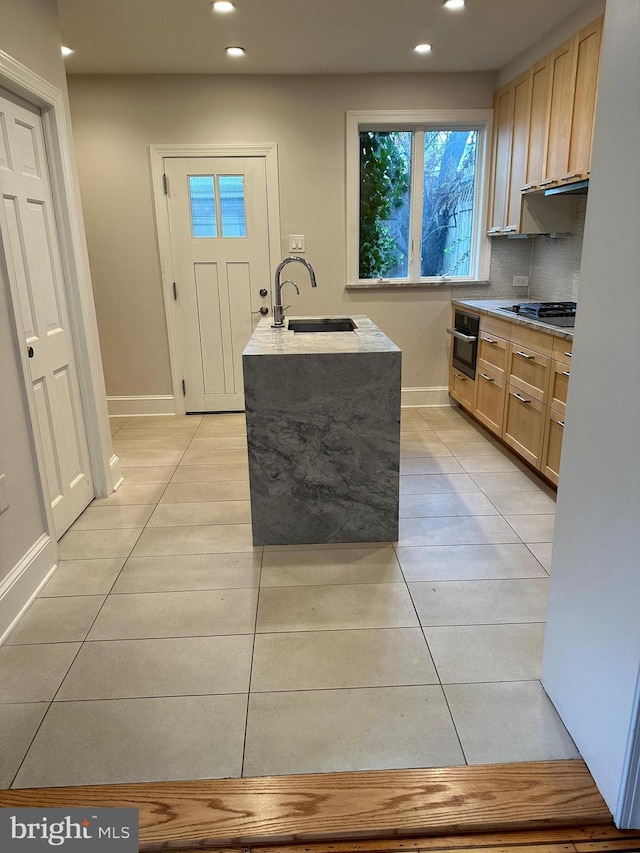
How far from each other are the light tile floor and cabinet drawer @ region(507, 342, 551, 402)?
22.6 inches

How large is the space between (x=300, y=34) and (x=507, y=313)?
A: 2.08m

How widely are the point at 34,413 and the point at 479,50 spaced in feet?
11.7

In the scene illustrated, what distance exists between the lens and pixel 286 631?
6.62ft

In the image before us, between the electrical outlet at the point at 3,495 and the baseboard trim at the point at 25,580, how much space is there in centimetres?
24

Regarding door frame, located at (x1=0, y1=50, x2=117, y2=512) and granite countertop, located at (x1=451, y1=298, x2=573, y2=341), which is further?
granite countertop, located at (x1=451, y1=298, x2=573, y2=341)

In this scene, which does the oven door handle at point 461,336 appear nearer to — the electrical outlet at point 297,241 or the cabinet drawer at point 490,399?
the cabinet drawer at point 490,399

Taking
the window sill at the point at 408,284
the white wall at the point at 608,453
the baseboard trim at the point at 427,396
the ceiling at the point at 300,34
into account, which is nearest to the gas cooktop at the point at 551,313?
the window sill at the point at 408,284

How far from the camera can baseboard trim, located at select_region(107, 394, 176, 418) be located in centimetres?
479

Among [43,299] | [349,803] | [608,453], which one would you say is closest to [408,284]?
[43,299]

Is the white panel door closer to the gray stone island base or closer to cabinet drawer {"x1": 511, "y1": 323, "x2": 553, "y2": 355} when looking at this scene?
the gray stone island base

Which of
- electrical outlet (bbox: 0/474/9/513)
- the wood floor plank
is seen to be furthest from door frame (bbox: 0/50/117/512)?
the wood floor plank

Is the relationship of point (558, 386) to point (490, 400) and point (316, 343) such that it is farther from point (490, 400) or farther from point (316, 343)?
point (316, 343)

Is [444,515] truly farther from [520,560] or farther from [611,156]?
[611,156]

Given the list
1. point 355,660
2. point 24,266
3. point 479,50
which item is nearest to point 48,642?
point 355,660
